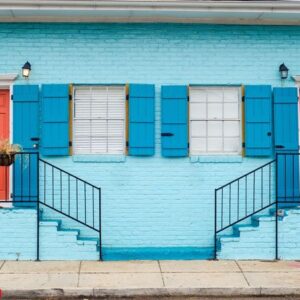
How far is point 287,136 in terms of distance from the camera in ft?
32.4

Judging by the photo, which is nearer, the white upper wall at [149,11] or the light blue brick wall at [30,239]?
the light blue brick wall at [30,239]

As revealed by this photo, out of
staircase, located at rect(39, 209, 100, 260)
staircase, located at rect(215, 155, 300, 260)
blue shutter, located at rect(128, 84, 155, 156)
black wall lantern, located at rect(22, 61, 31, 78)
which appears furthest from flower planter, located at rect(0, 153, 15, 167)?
staircase, located at rect(215, 155, 300, 260)

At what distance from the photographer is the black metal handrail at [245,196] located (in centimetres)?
986

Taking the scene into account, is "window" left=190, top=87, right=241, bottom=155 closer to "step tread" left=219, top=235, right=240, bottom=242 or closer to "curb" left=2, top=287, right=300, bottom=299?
"step tread" left=219, top=235, right=240, bottom=242

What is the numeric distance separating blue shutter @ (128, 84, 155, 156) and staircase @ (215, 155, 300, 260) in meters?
1.44

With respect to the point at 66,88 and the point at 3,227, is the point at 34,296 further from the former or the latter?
the point at 66,88

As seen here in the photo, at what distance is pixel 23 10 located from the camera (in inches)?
367

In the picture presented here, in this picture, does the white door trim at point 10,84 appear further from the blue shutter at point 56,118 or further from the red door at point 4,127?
the blue shutter at point 56,118

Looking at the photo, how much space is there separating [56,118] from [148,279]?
3.23 meters

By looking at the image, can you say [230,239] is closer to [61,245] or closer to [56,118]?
[61,245]

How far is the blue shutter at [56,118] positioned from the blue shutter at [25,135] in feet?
0.51

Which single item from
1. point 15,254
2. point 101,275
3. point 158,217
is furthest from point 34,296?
point 158,217

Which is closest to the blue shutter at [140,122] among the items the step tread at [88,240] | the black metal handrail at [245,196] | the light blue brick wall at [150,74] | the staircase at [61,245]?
the light blue brick wall at [150,74]

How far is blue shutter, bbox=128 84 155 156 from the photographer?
9766mm
